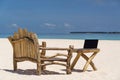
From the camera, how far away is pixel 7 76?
9.34 metres

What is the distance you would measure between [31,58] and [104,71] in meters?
2.50

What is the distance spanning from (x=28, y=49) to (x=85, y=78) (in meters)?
1.90

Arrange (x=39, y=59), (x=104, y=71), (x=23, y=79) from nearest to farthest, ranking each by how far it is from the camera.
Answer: (x=23, y=79), (x=39, y=59), (x=104, y=71)

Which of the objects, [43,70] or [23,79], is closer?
[23,79]

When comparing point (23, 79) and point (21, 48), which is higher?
point (21, 48)

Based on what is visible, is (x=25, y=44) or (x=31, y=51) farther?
(x=25, y=44)

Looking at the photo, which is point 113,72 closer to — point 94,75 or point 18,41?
point 94,75

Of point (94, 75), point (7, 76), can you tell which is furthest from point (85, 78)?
point (7, 76)

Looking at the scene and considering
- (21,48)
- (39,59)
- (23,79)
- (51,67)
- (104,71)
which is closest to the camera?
(23,79)

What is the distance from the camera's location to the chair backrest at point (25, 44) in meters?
9.65

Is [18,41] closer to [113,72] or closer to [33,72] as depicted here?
[33,72]

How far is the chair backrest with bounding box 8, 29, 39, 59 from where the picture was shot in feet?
31.7

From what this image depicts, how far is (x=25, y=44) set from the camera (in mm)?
10047

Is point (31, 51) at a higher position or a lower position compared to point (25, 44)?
lower
